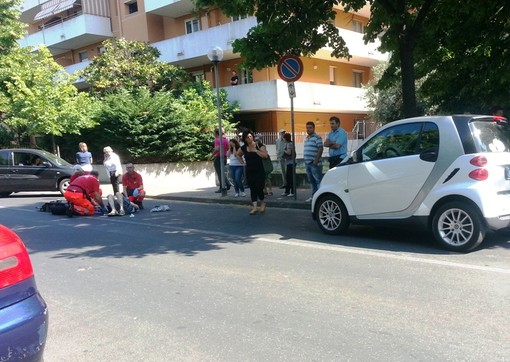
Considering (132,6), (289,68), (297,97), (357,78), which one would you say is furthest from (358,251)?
(132,6)

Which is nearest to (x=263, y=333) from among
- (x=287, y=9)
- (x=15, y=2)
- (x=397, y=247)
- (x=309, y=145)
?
(x=397, y=247)

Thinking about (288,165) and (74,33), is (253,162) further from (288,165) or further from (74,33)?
(74,33)

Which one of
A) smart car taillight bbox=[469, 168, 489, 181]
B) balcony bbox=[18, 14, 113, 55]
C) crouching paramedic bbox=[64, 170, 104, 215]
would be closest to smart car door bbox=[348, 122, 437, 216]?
smart car taillight bbox=[469, 168, 489, 181]

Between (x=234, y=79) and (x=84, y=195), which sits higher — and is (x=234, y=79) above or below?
above

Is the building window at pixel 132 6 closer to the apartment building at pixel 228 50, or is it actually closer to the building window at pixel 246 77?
the apartment building at pixel 228 50

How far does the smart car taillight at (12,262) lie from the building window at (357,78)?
1092 inches

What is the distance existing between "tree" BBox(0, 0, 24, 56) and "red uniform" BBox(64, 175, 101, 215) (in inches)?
628

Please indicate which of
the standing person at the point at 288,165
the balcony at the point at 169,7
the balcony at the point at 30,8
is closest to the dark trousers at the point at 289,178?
the standing person at the point at 288,165

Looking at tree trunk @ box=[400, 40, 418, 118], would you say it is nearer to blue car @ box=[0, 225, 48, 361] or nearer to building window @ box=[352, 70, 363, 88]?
blue car @ box=[0, 225, 48, 361]

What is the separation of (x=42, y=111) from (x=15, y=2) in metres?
9.64

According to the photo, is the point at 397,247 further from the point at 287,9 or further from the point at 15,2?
the point at 15,2

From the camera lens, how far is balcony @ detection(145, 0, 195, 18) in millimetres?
25156

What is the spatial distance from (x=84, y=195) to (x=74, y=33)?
78.4ft

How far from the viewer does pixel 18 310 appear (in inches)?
102
